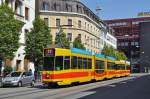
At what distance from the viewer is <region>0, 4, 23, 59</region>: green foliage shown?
41.3m

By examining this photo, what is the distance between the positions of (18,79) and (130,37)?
133 metres

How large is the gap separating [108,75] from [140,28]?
354ft

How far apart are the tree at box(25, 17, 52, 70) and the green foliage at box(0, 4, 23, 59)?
11262 millimetres

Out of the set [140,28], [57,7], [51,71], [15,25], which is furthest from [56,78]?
[140,28]

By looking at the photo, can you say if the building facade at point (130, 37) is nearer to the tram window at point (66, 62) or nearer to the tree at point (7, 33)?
the tree at point (7, 33)

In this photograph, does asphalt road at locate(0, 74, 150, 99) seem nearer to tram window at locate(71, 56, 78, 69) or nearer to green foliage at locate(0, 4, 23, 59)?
tram window at locate(71, 56, 78, 69)

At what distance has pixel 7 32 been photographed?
41312 mm

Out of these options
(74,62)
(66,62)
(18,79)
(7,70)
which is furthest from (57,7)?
(66,62)

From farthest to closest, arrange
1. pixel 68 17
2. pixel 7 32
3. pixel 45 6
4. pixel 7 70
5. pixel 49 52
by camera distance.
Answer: pixel 68 17, pixel 45 6, pixel 7 70, pixel 7 32, pixel 49 52

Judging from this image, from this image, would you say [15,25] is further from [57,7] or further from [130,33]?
[130,33]

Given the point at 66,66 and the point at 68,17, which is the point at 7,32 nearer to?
the point at 66,66

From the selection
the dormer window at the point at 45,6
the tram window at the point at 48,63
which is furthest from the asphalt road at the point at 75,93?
the dormer window at the point at 45,6

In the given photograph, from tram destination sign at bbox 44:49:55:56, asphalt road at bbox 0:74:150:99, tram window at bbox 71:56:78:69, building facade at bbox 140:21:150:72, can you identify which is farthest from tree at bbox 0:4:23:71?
building facade at bbox 140:21:150:72

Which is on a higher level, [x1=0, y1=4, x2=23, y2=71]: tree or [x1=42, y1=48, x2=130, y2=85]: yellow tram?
[x1=0, y1=4, x2=23, y2=71]: tree
